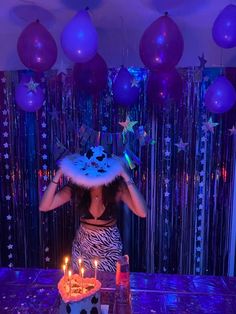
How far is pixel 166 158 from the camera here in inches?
113

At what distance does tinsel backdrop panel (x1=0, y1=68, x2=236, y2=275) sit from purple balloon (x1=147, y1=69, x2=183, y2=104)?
10.4 inches

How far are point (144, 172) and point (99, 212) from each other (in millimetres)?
708

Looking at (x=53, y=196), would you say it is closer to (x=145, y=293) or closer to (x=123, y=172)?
(x=123, y=172)

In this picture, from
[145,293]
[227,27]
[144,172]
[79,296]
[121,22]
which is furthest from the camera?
[144,172]

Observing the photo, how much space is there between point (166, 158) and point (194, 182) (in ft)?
0.98

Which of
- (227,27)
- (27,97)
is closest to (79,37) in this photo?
(27,97)

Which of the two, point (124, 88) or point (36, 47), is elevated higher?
point (36, 47)

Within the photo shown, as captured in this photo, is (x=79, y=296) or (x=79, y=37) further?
(x=79, y=37)

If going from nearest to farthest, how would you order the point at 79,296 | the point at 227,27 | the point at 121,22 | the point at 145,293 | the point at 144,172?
the point at 79,296 → the point at 145,293 → the point at 227,27 → the point at 121,22 → the point at 144,172

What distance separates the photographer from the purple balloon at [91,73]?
2434 mm

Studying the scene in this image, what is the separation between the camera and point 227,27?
2.05m

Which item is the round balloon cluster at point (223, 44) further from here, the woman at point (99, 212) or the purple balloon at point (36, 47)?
the purple balloon at point (36, 47)

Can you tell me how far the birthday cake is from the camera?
137 centimetres

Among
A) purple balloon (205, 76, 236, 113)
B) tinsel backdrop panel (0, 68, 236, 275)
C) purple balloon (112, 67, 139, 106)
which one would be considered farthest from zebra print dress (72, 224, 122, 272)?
purple balloon (205, 76, 236, 113)
